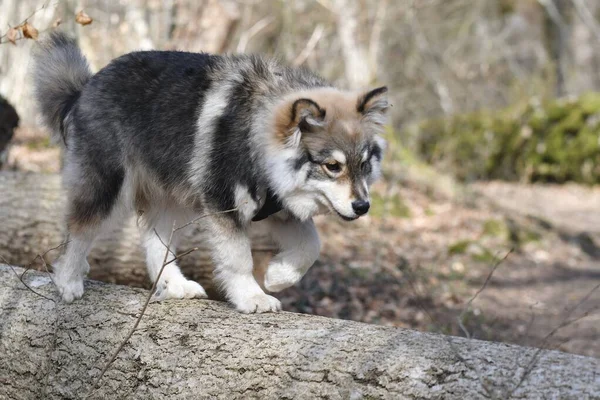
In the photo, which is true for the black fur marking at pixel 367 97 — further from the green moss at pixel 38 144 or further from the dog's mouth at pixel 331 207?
the green moss at pixel 38 144

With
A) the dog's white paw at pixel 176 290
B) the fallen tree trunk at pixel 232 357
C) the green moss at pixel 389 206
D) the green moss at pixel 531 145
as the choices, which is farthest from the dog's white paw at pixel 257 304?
the green moss at pixel 531 145

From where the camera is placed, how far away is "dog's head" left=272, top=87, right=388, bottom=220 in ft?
13.6

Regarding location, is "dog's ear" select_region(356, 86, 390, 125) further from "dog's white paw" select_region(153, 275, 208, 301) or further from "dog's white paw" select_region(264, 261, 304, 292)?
"dog's white paw" select_region(153, 275, 208, 301)

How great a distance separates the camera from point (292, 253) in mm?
4680

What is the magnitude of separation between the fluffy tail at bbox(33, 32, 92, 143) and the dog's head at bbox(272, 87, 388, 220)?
1.80 m

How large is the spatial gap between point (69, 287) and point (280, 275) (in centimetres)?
135

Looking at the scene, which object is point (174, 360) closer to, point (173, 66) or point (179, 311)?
point (179, 311)

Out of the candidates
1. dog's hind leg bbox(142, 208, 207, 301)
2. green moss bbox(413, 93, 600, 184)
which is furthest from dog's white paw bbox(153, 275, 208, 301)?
green moss bbox(413, 93, 600, 184)

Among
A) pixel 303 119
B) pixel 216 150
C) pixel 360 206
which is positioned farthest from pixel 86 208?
pixel 360 206

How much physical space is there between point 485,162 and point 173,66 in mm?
13303

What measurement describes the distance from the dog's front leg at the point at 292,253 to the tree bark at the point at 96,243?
1.41 metres

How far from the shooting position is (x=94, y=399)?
3896 millimetres

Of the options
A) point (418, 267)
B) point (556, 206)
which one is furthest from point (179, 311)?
point (556, 206)

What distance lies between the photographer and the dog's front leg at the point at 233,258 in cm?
443
